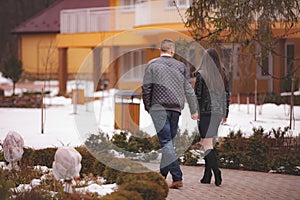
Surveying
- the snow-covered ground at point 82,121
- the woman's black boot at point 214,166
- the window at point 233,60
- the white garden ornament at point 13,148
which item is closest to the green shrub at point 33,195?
the white garden ornament at point 13,148

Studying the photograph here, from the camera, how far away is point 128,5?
3272 centimetres

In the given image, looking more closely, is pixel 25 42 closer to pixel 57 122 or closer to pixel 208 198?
pixel 57 122

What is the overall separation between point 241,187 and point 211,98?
4.22 ft

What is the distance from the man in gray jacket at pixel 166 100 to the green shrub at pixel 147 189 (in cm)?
181

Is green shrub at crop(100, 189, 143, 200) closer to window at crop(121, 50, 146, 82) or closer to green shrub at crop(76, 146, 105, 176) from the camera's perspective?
green shrub at crop(76, 146, 105, 176)

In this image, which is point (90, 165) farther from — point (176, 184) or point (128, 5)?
point (128, 5)

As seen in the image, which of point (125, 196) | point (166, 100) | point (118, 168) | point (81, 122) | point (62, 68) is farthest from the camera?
point (62, 68)

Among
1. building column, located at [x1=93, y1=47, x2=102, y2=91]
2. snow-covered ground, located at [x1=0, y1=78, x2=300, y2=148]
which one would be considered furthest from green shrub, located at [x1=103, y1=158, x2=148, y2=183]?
building column, located at [x1=93, y1=47, x2=102, y2=91]

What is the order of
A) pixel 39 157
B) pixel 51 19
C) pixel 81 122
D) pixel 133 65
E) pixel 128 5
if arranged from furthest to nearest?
pixel 51 19 → pixel 133 65 → pixel 128 5 → pixel 81 122 → pixel 39 157

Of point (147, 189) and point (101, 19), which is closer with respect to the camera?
point (147, 189)

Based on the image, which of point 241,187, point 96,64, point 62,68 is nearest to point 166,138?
point 241,187

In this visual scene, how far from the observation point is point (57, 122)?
20.2 meters

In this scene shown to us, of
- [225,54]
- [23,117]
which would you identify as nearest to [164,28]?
[225,54]

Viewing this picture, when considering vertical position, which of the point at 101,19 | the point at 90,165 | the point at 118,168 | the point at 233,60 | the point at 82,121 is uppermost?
the point at 101,19
